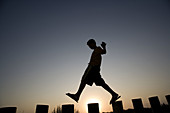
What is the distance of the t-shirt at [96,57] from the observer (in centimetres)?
385

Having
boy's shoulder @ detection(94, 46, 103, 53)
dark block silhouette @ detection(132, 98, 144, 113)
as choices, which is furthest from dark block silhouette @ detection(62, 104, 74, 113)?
dark block silhouette @ detection(132, 98, 144, 113)

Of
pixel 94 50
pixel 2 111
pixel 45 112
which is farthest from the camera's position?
pixel 94 50

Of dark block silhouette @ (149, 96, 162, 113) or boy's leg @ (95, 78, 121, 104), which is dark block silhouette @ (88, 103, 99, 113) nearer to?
boy's leg @ (95, 78, 121, 104)

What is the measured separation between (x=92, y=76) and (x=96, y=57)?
0.69m

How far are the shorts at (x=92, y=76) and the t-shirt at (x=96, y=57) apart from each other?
14cm

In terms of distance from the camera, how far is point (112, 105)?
3.49 meters

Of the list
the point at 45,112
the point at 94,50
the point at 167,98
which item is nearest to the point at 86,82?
the point at 94,50

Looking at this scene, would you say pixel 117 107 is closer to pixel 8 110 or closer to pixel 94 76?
pixel 94 76

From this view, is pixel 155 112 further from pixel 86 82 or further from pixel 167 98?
pixel 86 82

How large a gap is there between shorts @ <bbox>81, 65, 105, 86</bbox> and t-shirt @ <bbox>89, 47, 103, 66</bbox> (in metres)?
0.14

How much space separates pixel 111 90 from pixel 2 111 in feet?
9.78

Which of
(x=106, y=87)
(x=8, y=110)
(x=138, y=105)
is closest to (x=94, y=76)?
(x=106, y=87)

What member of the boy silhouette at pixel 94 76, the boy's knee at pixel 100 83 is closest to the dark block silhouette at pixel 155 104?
the boy silhouette at pixel 94 76

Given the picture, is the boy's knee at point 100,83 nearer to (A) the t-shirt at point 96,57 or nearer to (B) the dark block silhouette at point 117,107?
(A) the t-shirt at point 96,57
